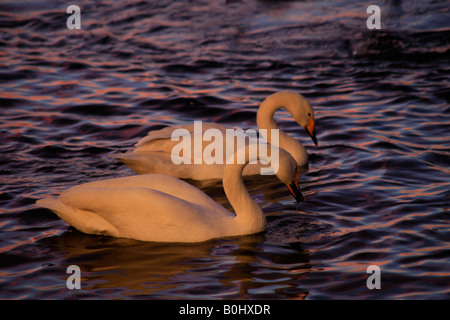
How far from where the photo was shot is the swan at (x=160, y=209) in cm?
636

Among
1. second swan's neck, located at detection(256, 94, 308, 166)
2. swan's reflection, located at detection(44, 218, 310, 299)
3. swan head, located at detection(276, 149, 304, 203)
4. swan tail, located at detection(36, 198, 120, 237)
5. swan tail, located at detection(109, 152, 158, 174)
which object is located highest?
second swan's neck, located at detection(256, 94, 308, 166)

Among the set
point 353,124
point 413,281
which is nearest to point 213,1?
point 353,124

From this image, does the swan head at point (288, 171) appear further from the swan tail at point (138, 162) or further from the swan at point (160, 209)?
the swan tail at point (138, 162)

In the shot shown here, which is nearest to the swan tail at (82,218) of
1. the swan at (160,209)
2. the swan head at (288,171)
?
the swan at (160,209)

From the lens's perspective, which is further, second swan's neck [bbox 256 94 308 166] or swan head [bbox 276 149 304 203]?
second swan's neck [bbox 256 94 308 166]

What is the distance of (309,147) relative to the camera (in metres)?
9.52

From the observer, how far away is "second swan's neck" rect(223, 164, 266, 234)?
6617mm

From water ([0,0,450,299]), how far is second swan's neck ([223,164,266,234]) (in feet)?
0.40

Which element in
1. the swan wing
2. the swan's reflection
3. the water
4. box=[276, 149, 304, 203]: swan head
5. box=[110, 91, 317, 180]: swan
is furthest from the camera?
box=[110, 91, 317, 180]: swan

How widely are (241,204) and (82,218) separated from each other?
145 cm

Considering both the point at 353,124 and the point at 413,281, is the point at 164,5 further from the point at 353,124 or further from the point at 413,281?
the point at 413,281

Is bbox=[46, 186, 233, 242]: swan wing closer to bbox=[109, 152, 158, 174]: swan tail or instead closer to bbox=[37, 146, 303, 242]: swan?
bbox=[37, 146, 303, 242]: swan

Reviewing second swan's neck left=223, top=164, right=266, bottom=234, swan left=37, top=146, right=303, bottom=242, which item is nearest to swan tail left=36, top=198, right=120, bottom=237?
swan left=37, top=146, right=303, bottom=242
